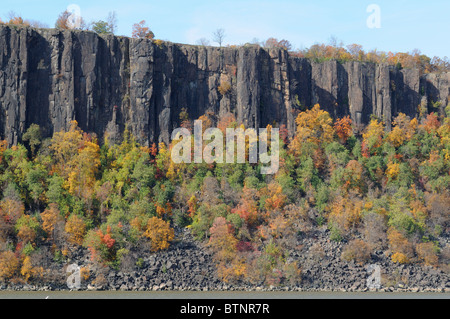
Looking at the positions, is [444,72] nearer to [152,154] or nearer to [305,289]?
[152,154]

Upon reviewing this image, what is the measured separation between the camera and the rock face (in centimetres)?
7625

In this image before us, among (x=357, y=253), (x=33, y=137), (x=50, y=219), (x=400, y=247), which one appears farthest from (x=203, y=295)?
(x=33, y=137)

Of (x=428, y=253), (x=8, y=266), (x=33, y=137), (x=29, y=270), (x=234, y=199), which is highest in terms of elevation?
(x=33, y=137)

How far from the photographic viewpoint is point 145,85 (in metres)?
78.9

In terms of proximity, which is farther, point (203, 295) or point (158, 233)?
point (158, 233)

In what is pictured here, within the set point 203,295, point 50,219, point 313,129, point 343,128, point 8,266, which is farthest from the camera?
point 343,128

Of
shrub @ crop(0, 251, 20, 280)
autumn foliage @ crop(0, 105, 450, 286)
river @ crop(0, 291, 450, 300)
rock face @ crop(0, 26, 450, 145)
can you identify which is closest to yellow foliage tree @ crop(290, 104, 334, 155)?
autumn foliage @ crop(0, 105, 450, 286)

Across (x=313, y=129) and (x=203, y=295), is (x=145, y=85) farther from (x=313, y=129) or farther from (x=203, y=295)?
(x=203, y=295)

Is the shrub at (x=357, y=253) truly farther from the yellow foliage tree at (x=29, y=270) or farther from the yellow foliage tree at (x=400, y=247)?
the yellow foliage tree at (x=29, y=270)

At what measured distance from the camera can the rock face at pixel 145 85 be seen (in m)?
76.2

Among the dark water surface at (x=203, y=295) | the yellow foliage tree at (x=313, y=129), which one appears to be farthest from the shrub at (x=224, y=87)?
the dark water surface at (x=203, y=295)

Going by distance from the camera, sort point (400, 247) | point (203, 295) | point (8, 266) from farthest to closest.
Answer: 1. point (400, 247)
2. point (8, 266)
3. point (203, 295)

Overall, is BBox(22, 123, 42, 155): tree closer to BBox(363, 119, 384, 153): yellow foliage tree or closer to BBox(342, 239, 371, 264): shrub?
BBox(342, 239, 371, 264): shrub

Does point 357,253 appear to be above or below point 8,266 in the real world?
above
